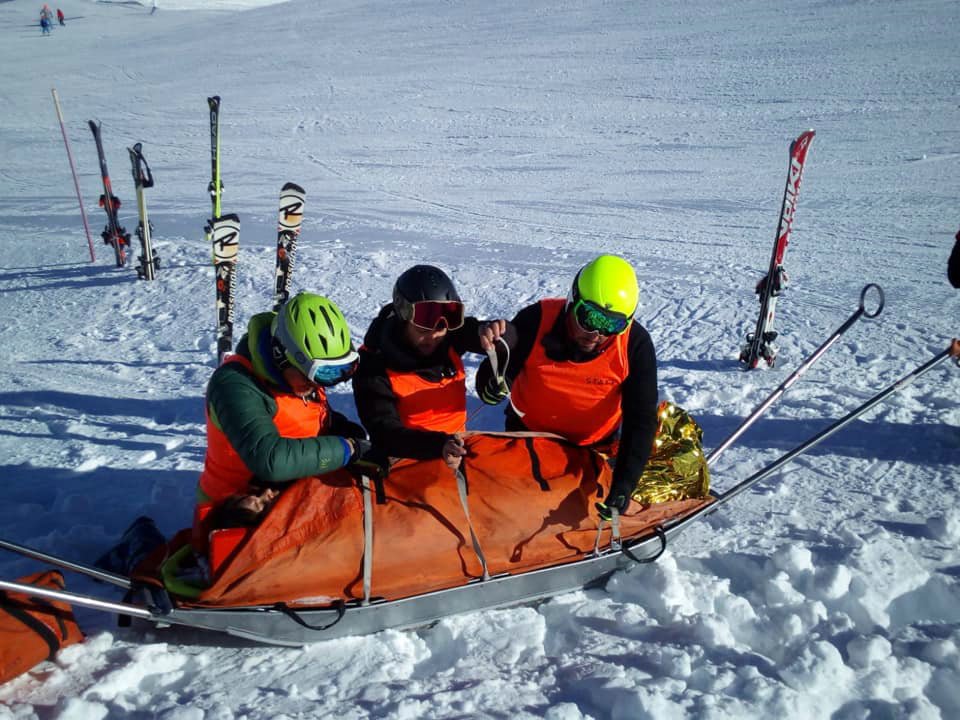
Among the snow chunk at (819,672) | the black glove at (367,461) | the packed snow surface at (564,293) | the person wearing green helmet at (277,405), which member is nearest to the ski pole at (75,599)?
the packed snow surface at (564,293)

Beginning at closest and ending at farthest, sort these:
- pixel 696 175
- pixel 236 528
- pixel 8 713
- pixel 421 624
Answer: pixel 8 713 → pixel 236 528 → pixel 421 624 → pixel 696 175

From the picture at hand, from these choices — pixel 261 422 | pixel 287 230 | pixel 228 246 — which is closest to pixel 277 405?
pixel 261 422

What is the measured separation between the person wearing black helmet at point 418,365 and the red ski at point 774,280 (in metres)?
3.29

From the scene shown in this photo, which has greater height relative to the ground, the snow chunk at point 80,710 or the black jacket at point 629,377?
the black jacket at point 629,377

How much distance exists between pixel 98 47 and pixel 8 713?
116ft

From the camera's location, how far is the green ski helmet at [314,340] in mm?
3115

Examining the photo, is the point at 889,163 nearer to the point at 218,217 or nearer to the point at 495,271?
the point at 495,271

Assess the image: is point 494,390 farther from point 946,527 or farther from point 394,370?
point 946,527

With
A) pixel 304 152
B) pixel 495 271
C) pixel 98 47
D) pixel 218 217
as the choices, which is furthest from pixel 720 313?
pixel 98 47

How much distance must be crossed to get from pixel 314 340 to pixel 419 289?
57 centimetres

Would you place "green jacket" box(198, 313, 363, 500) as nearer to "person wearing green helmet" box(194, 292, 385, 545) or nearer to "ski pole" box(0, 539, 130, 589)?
"person wearing green helmet" box(194, 292, 385, 545)

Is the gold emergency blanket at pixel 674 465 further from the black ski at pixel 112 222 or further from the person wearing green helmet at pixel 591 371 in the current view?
the black ski at pixel 112 222

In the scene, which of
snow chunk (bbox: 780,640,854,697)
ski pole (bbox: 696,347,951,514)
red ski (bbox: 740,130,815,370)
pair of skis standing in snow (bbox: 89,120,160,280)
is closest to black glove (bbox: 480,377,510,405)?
ski pole (bbox: 696,347,951,514)

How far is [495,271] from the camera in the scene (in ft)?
28.8
